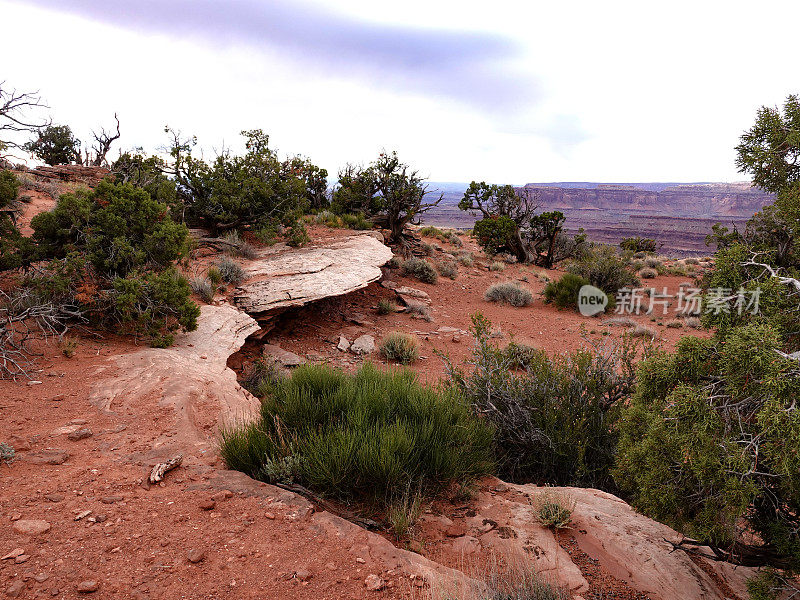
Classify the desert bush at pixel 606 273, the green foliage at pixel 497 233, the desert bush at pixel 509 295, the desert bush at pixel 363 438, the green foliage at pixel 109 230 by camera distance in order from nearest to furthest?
the desert bush at pixel 363 438 < the green foliage at pixel 109 230 < the desert bush at pixel 509 295 < the desert bush at pixel 606 273 < the green foliage at pixel 497 233

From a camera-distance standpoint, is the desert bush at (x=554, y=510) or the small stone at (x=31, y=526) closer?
the small stone at (x=31, y=526)

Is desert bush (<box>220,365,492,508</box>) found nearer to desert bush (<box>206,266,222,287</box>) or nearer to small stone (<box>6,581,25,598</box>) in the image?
small stone (<box>6,581,25,598</box>)

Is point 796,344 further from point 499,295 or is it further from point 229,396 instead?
point 499,295

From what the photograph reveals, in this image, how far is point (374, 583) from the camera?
2.42 metres

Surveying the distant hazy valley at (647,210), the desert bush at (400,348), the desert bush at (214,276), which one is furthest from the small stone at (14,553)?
the distant hazy valley at (647,210)

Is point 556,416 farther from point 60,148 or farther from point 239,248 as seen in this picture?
point 60,148

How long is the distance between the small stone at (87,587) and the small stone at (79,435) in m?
1.95

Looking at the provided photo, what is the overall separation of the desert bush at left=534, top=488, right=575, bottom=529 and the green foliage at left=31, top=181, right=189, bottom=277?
20.7 feet

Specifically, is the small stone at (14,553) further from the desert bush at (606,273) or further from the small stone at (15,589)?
the desert bush at (606,273)

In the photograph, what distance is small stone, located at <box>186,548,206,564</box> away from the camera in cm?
249

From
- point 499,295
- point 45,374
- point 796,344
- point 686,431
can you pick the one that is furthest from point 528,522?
point 499,295

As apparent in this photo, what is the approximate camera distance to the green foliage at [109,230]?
6.51 metres

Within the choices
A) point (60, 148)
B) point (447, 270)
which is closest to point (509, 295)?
point (447, 270)

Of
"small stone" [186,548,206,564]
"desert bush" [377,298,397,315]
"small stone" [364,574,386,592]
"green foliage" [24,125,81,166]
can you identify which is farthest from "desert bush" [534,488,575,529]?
"green foliage" [24,125,81,166]
